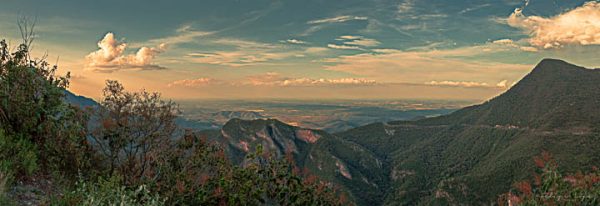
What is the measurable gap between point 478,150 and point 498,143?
25.5 ft

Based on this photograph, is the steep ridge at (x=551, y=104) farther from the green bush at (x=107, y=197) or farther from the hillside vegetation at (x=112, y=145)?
→ the green bush at (x=107, y=197)

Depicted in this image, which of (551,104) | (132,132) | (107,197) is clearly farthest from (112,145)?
(551,104)

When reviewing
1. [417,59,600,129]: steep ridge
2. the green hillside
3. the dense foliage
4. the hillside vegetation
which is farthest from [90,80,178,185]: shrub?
[417,59,600,129]: steep ridge

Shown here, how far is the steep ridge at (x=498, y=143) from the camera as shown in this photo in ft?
345

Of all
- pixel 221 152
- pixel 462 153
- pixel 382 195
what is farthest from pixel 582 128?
pixel 221 152

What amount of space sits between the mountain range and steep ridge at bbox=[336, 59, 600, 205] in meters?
0.26

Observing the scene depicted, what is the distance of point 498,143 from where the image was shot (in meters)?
144

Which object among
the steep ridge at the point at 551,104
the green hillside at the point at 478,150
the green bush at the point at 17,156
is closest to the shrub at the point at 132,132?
the green bush at the point at 17,156

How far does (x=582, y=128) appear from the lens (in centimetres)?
11438

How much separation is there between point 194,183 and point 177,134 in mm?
2058

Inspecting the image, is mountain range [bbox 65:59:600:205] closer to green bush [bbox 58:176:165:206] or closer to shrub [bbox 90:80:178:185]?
shrub [bbox 90:80:178:185]

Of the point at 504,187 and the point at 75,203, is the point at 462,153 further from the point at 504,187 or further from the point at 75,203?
the point at 75,203

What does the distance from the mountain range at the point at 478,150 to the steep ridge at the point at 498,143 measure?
256 mm

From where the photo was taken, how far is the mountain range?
10675cm
